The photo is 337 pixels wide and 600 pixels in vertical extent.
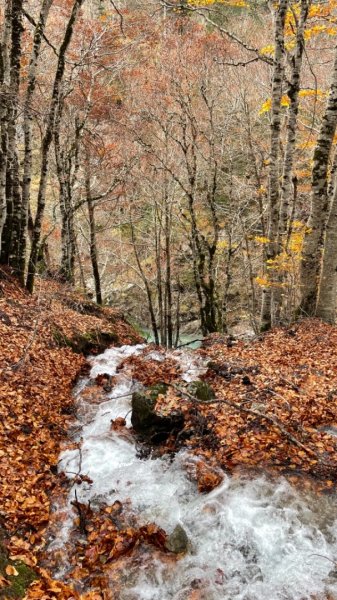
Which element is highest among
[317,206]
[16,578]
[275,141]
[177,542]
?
[275,141]

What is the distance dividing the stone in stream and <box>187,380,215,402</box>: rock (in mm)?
548

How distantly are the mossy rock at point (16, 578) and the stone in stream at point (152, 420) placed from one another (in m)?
3.11

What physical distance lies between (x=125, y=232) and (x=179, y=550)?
29.2 metres

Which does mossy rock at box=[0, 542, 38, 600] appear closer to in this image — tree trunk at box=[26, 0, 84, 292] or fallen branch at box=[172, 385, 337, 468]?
→ fallen branch at box=[172, 385, 337, 468]

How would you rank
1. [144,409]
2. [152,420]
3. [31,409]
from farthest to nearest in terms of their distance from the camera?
[144,409] < [152,420] < [31,409]

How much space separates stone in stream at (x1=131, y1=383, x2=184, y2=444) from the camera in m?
7.22

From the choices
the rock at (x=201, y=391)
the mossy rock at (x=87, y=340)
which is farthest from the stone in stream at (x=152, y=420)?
the mossy rock at (x=87, y=340)

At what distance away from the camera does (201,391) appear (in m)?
7.70

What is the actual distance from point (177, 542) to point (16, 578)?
181 centimetres

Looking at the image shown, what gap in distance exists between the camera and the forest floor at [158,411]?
16.0ft

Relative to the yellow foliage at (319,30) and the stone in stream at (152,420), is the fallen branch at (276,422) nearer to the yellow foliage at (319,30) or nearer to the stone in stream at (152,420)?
the stone in stream at (152,420)

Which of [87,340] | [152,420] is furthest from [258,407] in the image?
[87,340]

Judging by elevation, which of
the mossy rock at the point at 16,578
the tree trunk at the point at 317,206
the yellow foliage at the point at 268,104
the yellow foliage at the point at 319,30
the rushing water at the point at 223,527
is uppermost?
the yellow foliage at the point at 319,30

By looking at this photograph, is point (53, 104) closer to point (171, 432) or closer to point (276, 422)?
point (171, 432)
